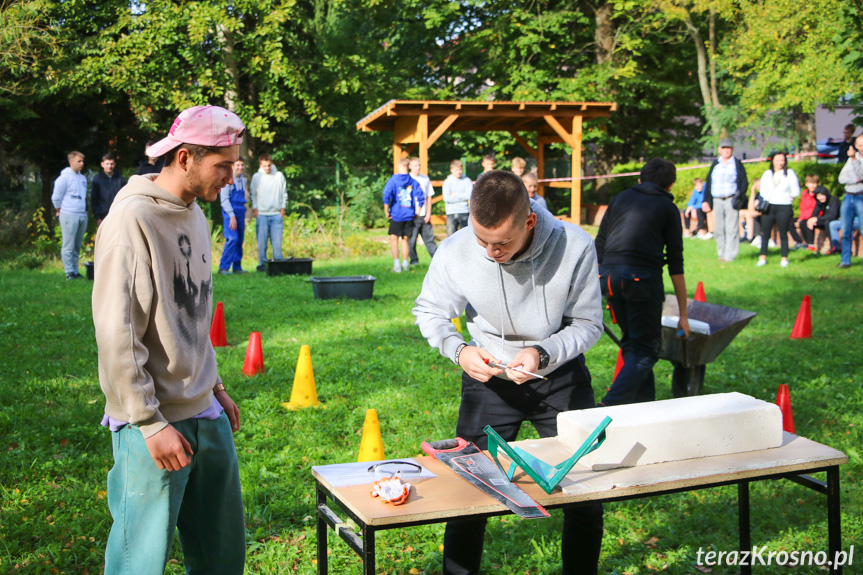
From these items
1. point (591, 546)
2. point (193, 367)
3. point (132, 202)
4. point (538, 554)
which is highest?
point (132, 202)

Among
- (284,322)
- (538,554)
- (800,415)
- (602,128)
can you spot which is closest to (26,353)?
(284,322)

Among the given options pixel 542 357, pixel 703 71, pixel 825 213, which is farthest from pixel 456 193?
pixel 703 71

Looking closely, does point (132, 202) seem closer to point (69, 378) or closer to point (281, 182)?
point (69, 378)

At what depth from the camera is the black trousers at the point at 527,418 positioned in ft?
10.8

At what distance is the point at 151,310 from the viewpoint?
2.44 metres

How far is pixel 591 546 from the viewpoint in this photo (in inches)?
131

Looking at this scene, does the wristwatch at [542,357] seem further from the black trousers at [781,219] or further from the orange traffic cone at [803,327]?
the black trousers at [781,219]

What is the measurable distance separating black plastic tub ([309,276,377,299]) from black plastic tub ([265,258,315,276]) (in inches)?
108

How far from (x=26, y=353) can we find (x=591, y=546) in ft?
21.4

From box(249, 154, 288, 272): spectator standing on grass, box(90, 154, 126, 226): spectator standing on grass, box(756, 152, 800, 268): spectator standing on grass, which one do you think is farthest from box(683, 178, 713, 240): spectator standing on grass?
box(90, 154, 126, 226): spectator standing on grass

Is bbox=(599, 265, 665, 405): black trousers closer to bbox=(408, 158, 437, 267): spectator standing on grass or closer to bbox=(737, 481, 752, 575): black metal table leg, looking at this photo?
bbox=(737, 481, 752, 575): black metal table leg

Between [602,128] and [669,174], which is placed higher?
[602,128]

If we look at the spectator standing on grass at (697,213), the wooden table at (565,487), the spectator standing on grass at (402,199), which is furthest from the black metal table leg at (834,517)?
the spectator standing on grass at (697,213)

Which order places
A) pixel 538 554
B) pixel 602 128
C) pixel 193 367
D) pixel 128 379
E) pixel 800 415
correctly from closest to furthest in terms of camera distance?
1. pixel 128 379
2. pixel 193 367
3. pixel 538 554
4. pixel 800 415
5. pixel 602 128
